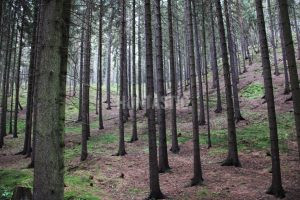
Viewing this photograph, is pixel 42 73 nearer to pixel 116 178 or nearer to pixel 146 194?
pixel 146 194

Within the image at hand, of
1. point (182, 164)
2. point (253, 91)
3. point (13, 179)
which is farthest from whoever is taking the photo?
point (253, 91)

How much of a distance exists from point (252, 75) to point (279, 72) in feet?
10.8

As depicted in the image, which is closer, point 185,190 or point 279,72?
point 185,190

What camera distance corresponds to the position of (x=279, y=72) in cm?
3272

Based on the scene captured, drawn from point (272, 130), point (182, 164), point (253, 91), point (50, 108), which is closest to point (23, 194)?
point (50, 108)

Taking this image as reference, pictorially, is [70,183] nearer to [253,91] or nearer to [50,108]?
[50,108]

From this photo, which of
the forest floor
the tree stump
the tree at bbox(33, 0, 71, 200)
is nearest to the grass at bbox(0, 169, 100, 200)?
the forest floor

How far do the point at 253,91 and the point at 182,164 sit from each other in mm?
17498

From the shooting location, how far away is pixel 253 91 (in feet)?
94.7

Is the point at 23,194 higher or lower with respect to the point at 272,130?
lower

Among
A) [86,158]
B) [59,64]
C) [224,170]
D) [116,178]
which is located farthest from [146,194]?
[59,64]

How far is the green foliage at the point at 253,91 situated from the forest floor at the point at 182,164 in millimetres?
1917

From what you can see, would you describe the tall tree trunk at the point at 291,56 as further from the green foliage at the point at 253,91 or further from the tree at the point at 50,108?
the green foliage at the point at 253,91

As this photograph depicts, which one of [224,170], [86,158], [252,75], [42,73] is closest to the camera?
[42,73]
